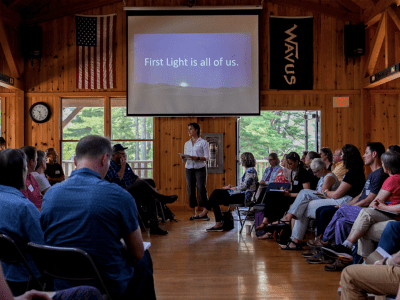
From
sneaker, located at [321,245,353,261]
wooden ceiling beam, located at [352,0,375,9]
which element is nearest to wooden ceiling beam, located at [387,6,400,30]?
wooden ceiling beam, located at [352,0,375,9]

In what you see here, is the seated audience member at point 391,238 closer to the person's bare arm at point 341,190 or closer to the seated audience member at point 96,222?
the person's bare arm at point 341,190

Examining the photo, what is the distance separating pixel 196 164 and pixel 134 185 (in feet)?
7.89

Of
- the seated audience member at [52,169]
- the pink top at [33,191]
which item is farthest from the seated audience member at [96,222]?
the seated audience member at [52,169]

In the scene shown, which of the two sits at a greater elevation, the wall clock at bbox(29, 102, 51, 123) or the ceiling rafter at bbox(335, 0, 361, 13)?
the ceiling rafter at bbox(335, 0, 361, 13)

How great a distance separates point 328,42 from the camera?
880 cm

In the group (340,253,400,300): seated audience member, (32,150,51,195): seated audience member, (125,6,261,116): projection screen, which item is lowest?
(340,253,400,300): seated audience member

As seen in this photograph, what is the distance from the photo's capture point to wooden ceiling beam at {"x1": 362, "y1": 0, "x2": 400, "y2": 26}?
286 inches

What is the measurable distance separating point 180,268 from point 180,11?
609 cm

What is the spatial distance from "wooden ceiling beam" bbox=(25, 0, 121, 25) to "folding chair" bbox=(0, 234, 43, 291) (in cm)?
774

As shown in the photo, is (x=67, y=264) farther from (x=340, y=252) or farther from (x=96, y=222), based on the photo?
(x=340, y=252)

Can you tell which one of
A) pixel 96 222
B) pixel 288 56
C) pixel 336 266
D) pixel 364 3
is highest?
pixel 364 3

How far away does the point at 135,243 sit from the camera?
202 centimetres

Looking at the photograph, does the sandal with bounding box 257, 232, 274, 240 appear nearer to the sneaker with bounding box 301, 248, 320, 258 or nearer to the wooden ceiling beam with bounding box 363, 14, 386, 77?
the sneaker with bounding box 301, 248, 320, 258

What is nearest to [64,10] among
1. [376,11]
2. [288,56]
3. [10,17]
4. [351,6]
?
[10,17]
